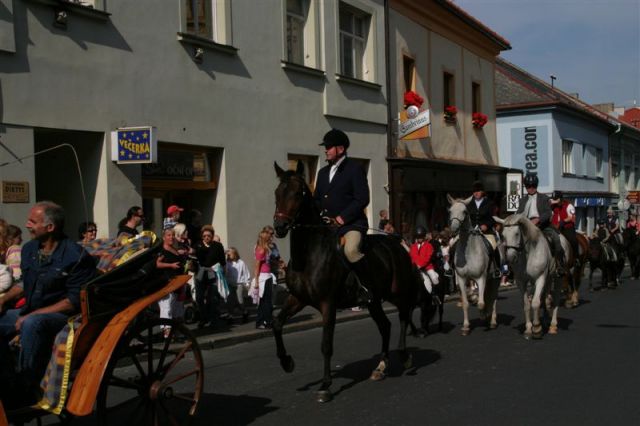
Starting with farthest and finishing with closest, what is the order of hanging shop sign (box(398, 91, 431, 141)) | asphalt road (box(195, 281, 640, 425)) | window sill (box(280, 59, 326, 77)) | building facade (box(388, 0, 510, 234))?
building facade (box(388, 0, 510, 234)) < hanging shop sign (box(398, 91, 431, 141)) < window sill (box(280, 59, 326, 77)) < asphalt road (box(195, 281, 640, 425))

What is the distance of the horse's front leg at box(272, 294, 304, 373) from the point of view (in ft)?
24.6

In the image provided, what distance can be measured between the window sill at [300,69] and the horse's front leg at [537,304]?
8.23 meters

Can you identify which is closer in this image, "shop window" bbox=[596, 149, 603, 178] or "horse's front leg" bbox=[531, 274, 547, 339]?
"horse's front leg" bbox=[531, 274, 547, 339]

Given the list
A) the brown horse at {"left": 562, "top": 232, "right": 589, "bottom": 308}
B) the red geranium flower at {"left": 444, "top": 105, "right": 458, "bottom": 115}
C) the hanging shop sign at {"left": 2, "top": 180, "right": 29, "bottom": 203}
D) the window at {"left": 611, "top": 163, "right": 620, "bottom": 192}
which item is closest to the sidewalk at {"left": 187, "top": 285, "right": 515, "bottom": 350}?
the hanging shop sign at {"left": 2, "top": 180, "right": 29, "bottom": 203}

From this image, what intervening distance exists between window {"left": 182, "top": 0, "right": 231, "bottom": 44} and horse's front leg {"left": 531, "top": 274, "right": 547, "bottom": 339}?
797cm

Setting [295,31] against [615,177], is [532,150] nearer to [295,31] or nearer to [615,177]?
[615,177]

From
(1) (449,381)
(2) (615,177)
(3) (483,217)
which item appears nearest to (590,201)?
(2) (615,177)

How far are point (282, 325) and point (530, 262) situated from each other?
5045 millimetres

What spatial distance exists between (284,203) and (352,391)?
2048mm

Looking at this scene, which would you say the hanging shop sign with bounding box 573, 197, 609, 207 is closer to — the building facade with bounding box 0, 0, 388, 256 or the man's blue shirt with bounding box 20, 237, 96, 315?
the building facade with bounding box 0, 0, 388, 256

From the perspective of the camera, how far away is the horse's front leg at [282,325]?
7.51 m

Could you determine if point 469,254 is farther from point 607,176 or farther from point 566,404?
point 607,176

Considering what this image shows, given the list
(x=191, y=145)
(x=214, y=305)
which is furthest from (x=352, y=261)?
(x=191, y=145)

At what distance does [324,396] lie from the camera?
7129 millimetres
